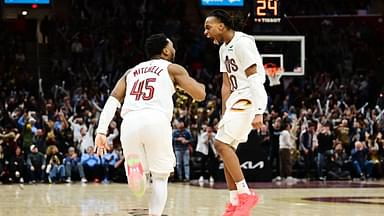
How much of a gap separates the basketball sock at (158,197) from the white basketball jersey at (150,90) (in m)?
0.58

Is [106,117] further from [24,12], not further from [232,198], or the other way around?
[24,12]

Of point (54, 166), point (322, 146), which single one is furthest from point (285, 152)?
point (54, 166)

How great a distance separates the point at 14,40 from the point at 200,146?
1009 cm

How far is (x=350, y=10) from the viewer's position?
33.1 m

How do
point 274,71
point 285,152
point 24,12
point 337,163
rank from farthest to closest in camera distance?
point 24,12 → point 337,163 → point 285,152 → point 274,71

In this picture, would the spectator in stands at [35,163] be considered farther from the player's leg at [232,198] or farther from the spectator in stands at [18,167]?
the player's leg at [232,198]

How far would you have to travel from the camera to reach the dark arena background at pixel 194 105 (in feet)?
49.0

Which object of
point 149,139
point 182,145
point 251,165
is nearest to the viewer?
point 149,139

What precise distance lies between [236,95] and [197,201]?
5.09 meters

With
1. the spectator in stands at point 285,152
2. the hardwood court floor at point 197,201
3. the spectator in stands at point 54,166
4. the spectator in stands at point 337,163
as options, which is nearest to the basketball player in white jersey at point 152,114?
the hardwood court floor at point 197,201

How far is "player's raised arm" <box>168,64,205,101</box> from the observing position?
7.29 metres

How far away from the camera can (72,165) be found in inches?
807

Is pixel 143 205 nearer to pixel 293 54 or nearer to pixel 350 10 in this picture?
pixel 293 54


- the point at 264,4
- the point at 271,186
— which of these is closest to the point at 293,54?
the point at 264,4
